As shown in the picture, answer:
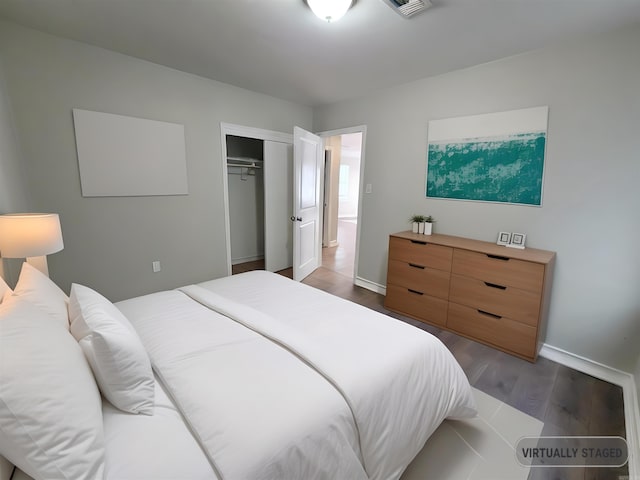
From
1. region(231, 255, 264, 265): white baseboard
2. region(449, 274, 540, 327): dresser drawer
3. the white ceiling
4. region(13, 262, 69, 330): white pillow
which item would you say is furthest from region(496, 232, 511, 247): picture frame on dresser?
region(231, 255, 264, 265): white baseboard

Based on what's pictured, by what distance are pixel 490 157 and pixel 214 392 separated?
2.77 metres

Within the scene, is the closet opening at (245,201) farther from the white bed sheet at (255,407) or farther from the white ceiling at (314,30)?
the white bed sheet at (255,407)

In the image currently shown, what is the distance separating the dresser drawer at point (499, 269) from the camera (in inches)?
84.2

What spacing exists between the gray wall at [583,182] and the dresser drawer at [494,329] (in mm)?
344

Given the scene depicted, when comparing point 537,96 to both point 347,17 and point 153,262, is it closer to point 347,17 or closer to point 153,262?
point 347,17

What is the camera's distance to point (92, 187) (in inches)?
101

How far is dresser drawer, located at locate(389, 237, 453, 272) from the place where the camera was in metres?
2.63

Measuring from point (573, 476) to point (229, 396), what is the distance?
65.7 inches

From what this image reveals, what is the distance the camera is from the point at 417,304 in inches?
114

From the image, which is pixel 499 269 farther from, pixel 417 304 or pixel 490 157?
pixel 490 157

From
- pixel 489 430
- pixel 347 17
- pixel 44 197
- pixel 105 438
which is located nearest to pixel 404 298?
pixel 489 430

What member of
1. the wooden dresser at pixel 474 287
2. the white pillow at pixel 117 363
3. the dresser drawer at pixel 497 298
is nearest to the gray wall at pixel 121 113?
the white pillow at pixel 117 363

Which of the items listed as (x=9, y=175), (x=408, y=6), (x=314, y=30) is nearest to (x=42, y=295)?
(x=9, y=175)

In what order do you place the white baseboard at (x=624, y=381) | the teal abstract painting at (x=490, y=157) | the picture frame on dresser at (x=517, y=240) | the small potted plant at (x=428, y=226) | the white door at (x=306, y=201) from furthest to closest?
the white door at (x=306, y=201), the small potted plant at (x=428, y=226), the picture frame on dresser at (x=517, y=240), the teal abstract painting at (x=490, y=157), the white baseboard at (x=624, y=381)
